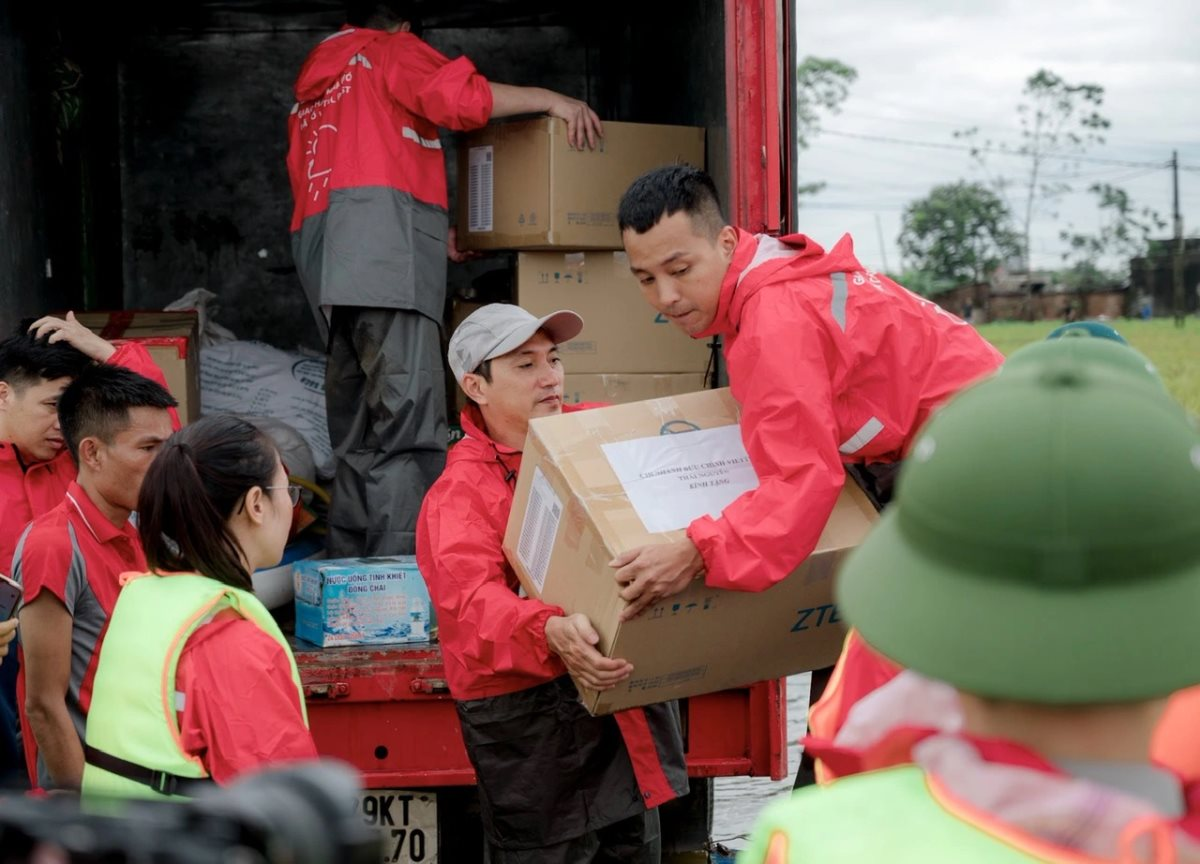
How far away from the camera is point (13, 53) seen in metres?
4.64

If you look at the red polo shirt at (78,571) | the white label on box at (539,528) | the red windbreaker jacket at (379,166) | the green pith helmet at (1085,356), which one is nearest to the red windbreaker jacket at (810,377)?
the white label on box at (539,528)

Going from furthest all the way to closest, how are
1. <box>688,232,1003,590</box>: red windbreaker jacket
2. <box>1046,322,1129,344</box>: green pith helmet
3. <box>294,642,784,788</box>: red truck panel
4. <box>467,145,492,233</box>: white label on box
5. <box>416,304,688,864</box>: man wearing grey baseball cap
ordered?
<box>467,145,492,233</box>: white label on box
<box>294,642,784,788</box>: red truck panel
<box>416,304,688,864</box>: man wearing grey baseball cap
<box>688,232,1003,590</box>: red windbreaker jacket
<box>1046,322,1129,344</box>: green pith helmet

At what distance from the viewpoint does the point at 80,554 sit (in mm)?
2787

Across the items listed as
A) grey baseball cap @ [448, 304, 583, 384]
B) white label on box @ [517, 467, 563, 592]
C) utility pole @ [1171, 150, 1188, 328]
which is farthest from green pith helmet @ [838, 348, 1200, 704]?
utility pole @ [1171, 150, 1188, 328]

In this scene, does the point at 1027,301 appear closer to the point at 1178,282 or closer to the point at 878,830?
the point at 1178,282

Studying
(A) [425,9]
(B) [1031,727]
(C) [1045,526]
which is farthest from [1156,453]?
(A) [425,9]

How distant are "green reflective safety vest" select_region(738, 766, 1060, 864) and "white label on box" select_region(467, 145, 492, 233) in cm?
369

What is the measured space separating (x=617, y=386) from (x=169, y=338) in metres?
1.37

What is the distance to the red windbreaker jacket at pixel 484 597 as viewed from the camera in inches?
114

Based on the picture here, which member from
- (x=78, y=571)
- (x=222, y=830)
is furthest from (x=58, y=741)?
(x=222, y=830)

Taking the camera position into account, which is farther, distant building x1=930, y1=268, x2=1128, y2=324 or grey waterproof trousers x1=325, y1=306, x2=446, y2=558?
distant building x1=930, y1=268, x2=1128, y2=324

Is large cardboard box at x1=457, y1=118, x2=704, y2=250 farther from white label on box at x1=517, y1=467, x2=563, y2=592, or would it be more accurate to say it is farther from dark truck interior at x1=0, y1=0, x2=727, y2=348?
white label on box at x1=517, y1=467, x2=563, y2=592

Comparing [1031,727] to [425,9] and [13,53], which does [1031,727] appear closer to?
[13,53]

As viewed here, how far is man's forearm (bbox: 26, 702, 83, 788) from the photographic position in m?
2.63
